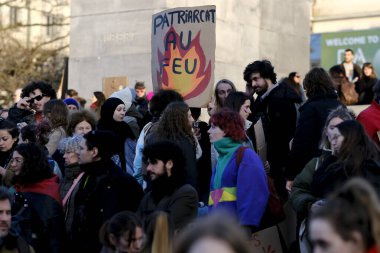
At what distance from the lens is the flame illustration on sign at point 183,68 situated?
11.4 meters

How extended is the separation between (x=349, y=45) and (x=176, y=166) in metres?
17.0

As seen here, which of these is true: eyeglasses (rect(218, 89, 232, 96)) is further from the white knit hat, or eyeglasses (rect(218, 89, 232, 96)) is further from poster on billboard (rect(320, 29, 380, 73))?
poster on billboard (rect(320, 29, 380, 73))

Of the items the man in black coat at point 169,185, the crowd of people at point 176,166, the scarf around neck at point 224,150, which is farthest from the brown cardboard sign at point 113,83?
the man in black coat at point 169,185

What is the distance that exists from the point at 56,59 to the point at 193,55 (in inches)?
1250

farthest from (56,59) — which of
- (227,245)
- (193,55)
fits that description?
(227,245)

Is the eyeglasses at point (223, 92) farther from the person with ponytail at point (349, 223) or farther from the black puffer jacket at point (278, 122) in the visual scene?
the person with ponytail at point (349, 223)

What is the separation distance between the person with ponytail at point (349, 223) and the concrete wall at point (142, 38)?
12.8m

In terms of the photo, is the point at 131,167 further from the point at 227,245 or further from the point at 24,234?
the point at 227,245

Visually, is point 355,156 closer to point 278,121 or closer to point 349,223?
point 278,121

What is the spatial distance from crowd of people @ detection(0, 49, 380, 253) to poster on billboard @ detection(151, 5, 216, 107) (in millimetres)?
331

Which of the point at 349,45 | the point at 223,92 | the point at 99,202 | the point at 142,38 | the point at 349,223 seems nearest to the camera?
the point at 349,223

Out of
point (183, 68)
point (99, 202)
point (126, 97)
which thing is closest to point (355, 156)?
point (99, 202)

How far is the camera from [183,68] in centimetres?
1162

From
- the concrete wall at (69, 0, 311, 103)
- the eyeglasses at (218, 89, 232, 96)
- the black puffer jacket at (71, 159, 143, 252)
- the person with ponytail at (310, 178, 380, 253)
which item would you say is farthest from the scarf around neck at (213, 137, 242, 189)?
the concrete wall at (69, 0, 311, 103)
